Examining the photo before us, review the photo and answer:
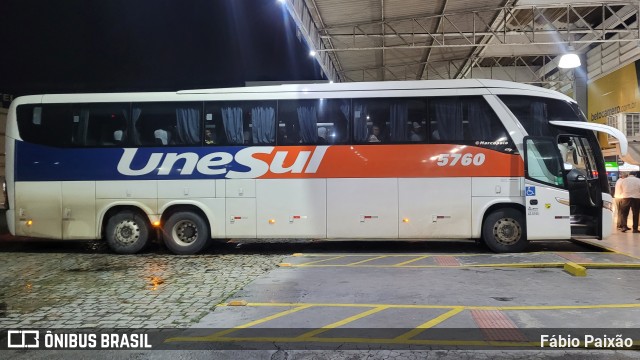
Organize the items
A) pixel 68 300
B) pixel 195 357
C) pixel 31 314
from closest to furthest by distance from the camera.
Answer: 1. pixel 195 357
2. pixel 31 314
3. pixel 68 300

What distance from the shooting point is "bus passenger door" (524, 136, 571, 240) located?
30.6ft

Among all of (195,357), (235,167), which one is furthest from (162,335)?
(235,167)

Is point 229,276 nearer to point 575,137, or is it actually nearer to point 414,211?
point 414,211

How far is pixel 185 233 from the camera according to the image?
1013 cm

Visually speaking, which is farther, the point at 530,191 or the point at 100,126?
the point at 100,126

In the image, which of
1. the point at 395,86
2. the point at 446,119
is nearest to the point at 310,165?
the point at 395,86

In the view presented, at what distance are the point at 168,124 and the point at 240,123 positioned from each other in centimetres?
159

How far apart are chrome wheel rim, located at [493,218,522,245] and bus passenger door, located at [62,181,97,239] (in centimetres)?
869

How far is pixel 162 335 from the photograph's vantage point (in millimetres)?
4793

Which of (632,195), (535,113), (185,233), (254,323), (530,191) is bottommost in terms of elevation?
(254,323)

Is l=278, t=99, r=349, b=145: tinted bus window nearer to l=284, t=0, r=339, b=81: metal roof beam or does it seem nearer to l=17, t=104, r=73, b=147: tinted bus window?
l=284, t=0, r=339, b=81: metal roof beam

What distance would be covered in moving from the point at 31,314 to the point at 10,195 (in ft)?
18.6

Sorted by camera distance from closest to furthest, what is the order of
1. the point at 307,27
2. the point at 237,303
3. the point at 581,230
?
the point at 237,303, the point at 581,230, the point at 307,27

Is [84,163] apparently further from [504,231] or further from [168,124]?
[504,231]
